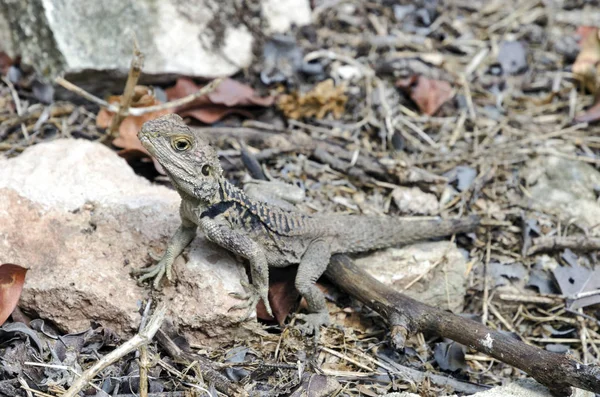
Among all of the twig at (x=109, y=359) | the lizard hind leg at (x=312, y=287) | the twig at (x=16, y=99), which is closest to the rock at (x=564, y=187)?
the lizard hind leg at (x=312, y=287)

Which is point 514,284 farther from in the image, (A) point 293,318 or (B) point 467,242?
(A) point 293,318

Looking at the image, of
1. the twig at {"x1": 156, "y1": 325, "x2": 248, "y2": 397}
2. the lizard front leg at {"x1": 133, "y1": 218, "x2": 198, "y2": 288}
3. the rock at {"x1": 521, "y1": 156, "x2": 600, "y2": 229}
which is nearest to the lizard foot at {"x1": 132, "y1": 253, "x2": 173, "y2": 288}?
the lizard front leg at {"x1": 133, "y1": 218, "x2": 198, "y2": 288}

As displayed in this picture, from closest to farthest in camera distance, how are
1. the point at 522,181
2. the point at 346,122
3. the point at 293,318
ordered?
1. the point at 293,318
2. the point at 522,181
3. the point at 346,122

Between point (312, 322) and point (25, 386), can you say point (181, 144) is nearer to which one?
point (312, 322)

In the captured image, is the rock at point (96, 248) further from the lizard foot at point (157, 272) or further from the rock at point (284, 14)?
the rock at point (284, 14)

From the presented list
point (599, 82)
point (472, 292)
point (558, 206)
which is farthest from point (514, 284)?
point (599, 82)

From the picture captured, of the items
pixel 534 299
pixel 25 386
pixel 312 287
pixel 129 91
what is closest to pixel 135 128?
pixel 129 91

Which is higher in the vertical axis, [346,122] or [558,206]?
[346,122]
